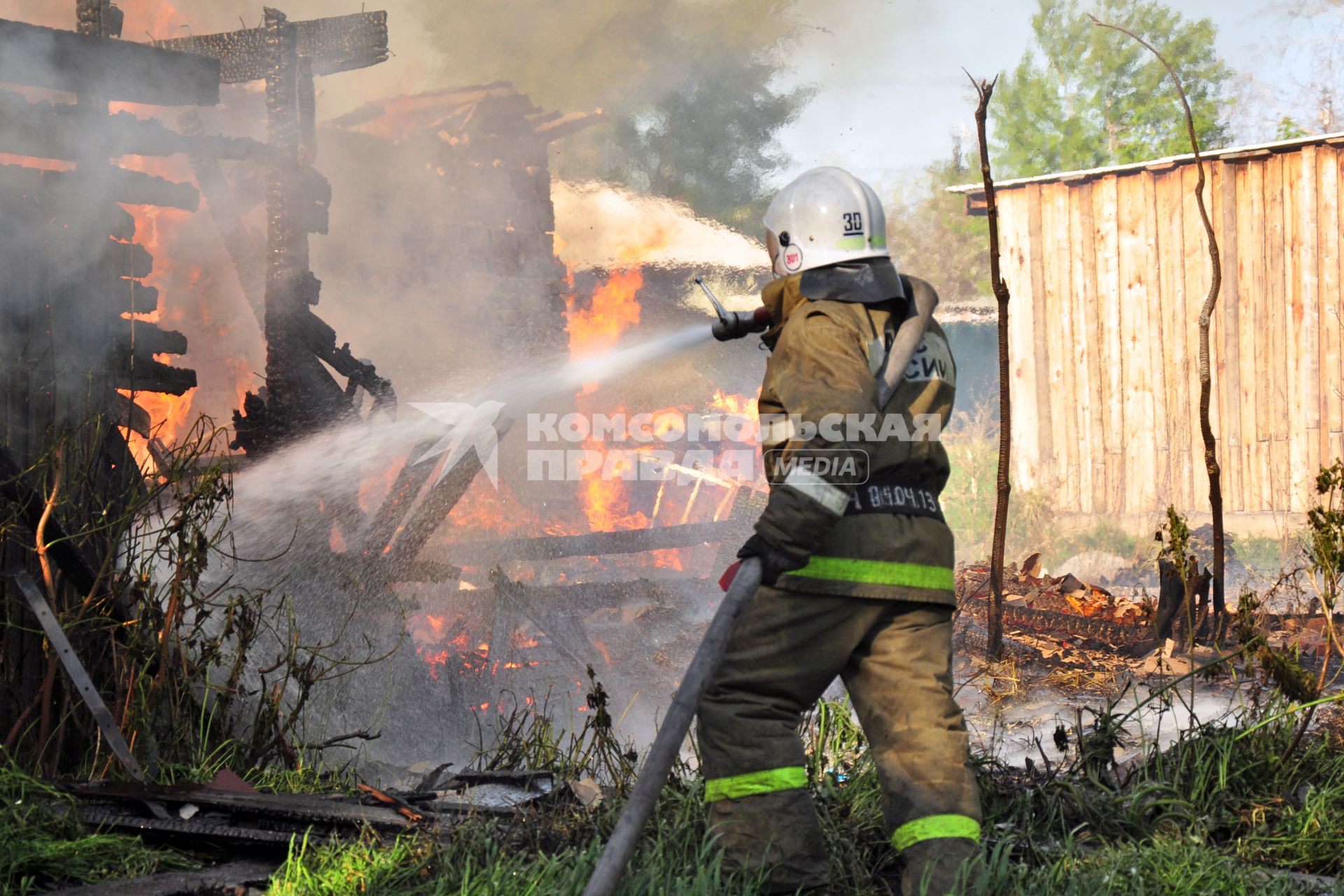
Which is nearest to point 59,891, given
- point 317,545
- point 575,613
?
point 317,545

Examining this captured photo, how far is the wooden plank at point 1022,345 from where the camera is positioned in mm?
10742

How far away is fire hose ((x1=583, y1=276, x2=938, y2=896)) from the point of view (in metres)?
2.38

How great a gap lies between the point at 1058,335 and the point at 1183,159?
185cm

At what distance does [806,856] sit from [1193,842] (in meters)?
1.08

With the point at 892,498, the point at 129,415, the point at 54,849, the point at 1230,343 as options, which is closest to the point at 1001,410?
the point at 892,498

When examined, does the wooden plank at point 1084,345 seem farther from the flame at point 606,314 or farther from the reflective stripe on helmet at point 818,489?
the reflective stripe on helmet at point 818,489

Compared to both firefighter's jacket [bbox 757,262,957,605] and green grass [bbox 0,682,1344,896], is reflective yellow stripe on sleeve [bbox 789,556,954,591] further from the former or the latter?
green grass [bbox 0,682,1344,896]

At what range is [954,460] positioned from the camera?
490 inches

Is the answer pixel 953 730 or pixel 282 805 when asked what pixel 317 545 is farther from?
pixel 953 730

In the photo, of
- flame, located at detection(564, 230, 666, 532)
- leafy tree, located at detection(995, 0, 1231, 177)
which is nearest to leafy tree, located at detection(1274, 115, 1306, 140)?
leafy tree, located at detection(995, 0, 1231, 177)

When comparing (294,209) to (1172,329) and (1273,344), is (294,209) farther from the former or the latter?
(1273,344)

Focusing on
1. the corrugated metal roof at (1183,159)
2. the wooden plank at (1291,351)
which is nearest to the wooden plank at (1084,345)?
the corrugated metal roof at (1183,159)

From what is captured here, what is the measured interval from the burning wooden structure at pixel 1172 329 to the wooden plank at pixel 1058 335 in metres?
0.01

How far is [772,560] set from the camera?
2.78 metres
